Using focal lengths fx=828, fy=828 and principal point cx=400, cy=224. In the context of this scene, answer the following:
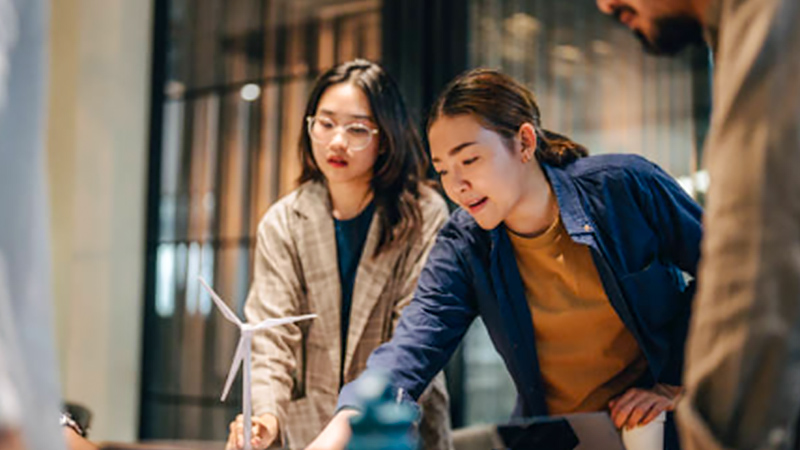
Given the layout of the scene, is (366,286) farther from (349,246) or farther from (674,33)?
(674,33)

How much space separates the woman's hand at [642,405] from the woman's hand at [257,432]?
0.68 meters

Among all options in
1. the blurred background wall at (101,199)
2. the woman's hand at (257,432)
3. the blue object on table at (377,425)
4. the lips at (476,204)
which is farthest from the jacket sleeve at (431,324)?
the blurred background wall at (101,199)

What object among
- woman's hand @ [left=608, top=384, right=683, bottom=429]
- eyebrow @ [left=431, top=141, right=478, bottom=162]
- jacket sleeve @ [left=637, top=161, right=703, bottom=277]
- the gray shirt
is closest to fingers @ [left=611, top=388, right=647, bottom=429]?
woman's hand @ [left=608, top=384, right=683, bottom=429]

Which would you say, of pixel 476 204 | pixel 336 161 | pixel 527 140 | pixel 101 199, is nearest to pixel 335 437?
pixel 476 204

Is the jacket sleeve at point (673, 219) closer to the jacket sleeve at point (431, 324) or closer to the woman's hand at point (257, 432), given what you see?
the jacket sleeve at point (431, 324)

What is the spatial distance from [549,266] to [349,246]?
0.54 metres

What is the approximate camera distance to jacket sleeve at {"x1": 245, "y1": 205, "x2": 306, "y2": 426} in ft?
5.94

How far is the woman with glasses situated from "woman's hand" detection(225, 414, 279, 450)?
0.11m

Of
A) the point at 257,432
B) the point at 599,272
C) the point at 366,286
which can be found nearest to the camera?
the point at 599,272

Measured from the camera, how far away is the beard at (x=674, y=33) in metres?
1.08

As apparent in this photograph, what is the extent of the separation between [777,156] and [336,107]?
1.23m

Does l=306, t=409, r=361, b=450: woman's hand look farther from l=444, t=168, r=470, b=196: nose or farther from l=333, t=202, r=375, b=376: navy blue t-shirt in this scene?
l=333, t=202, r=375, b=376: navy blue t-shirt

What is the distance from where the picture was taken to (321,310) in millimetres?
1917

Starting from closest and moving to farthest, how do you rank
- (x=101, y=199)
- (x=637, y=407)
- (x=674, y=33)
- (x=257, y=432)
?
(x=674, y=33)
(x=637, y=407)
(x=257, y=432)
(x=101, y=199)
